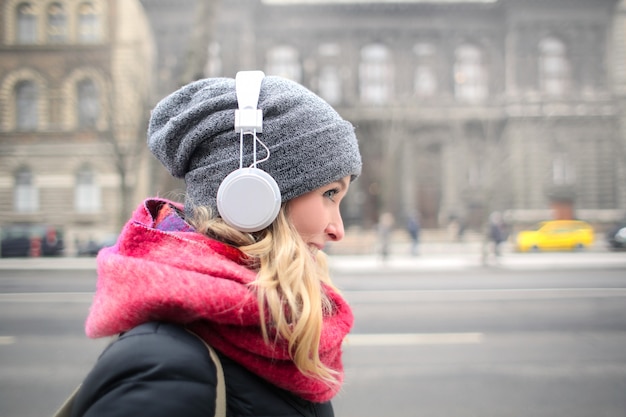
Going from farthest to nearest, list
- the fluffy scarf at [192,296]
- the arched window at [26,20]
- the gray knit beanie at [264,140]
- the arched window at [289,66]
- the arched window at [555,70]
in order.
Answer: the arched window at [289,66], the arched window at [555,70], the arched window at [26,20], the gray knit beanie at [264,140], the fluffy scarf at [192,296]

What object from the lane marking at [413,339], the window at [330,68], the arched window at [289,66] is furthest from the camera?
the window at [330,68]

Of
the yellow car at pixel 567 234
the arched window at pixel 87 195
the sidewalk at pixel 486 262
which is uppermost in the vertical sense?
the arched window at pixel 87 195

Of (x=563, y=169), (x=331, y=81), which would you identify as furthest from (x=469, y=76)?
(x=563, y=169)

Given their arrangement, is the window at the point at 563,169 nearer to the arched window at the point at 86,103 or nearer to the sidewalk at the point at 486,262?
the sidewalk at the point at 486,262

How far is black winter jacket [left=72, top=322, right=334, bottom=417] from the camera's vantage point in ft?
2.36

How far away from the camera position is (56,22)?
186 centimetres

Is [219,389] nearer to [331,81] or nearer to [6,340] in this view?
→ [6,340]

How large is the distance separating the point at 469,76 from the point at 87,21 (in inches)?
1008

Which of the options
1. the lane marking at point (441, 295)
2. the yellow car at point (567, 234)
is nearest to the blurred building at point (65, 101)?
the yellow car at point (567, 234)

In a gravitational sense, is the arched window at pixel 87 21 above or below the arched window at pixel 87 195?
above

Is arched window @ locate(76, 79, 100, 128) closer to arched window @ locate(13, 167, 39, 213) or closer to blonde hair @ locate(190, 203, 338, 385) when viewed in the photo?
arched window @ locate(13, 167, 39, 213)

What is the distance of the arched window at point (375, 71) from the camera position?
987 inches

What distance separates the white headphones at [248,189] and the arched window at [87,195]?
7.15ft

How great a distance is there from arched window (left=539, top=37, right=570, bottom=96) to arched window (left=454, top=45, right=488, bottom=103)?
1881 cm
